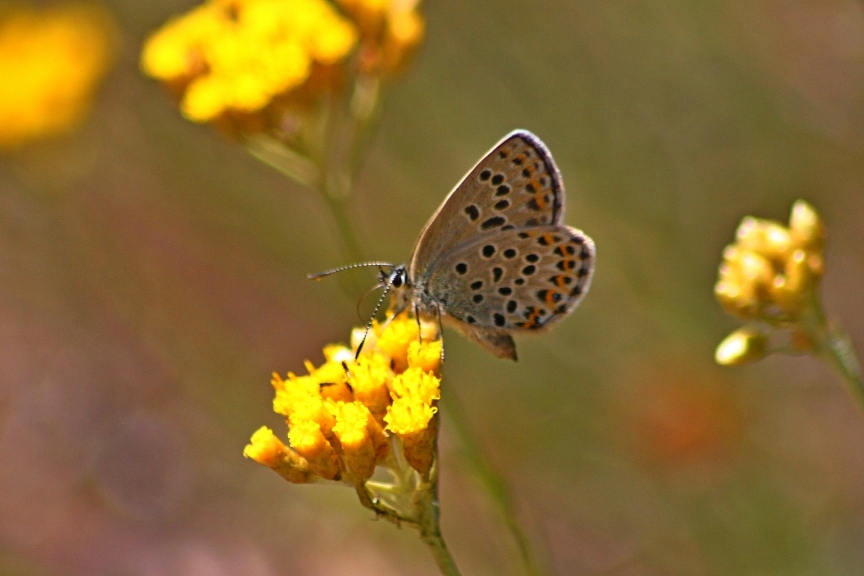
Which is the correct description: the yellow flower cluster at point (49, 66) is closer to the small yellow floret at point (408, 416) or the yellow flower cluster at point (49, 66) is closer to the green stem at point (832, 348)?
the small yellow floret at point (408, 416)

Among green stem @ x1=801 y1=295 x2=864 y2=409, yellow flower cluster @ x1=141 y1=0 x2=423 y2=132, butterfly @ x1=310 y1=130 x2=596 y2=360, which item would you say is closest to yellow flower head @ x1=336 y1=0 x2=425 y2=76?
yellow flower cluster @ x1=141 y1=0 x2=423 y2=132

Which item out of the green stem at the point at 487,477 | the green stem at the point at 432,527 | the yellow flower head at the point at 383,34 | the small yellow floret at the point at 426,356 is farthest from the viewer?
the yellow flower head at the point at 383,34

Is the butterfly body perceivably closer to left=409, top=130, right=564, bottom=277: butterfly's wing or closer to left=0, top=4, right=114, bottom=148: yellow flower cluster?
left=409, top=130, right=564, bottom=277: butterfly's wing

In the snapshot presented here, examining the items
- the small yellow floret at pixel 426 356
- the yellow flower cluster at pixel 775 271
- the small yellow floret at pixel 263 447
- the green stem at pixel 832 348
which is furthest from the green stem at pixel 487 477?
the green stem at pixel 832 348

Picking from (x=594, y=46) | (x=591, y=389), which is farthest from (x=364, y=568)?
(x=594, y=46)

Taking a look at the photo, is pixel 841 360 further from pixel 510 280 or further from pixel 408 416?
pixel 408 416

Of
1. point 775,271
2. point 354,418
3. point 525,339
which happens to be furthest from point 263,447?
point 525,339
